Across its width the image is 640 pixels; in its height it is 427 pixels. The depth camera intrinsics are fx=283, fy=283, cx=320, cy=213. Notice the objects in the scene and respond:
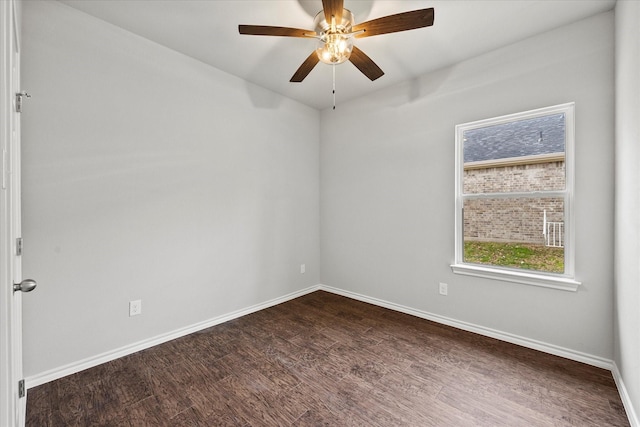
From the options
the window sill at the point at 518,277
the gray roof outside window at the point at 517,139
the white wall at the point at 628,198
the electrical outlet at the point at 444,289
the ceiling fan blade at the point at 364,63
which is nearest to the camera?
the white wall at the point at 628,198

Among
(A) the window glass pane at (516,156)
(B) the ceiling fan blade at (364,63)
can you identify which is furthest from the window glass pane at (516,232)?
(B) the ceiling fan blade at (364,63)

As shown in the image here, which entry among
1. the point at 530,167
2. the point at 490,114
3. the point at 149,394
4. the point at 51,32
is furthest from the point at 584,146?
the point at 51,32

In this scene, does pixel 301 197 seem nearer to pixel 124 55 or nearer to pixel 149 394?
pixel 124 55

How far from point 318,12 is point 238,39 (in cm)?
80

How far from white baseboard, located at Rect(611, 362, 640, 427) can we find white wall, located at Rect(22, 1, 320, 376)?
10.1 ft

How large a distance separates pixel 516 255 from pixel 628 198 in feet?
3.35

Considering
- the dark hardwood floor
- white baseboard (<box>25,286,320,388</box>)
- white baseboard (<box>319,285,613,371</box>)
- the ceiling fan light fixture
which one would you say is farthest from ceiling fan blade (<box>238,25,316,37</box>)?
white baseboard (<box>319,285,613,371</box>)

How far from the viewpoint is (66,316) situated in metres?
2.09

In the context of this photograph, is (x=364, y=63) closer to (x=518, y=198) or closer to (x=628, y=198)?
(x=518, y=198)

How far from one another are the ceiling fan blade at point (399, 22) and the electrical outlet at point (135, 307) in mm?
2750

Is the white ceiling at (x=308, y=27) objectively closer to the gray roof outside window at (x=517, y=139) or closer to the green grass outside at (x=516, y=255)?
the gray roof outside window at (x=517, y=139)

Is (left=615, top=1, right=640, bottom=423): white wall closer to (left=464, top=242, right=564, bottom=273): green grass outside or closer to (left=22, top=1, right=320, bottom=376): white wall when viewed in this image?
(left=464, top=242, right=564, bottom=273): green grass outside

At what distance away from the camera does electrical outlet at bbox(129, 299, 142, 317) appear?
7.88 feet

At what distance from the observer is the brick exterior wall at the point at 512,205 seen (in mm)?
2447
